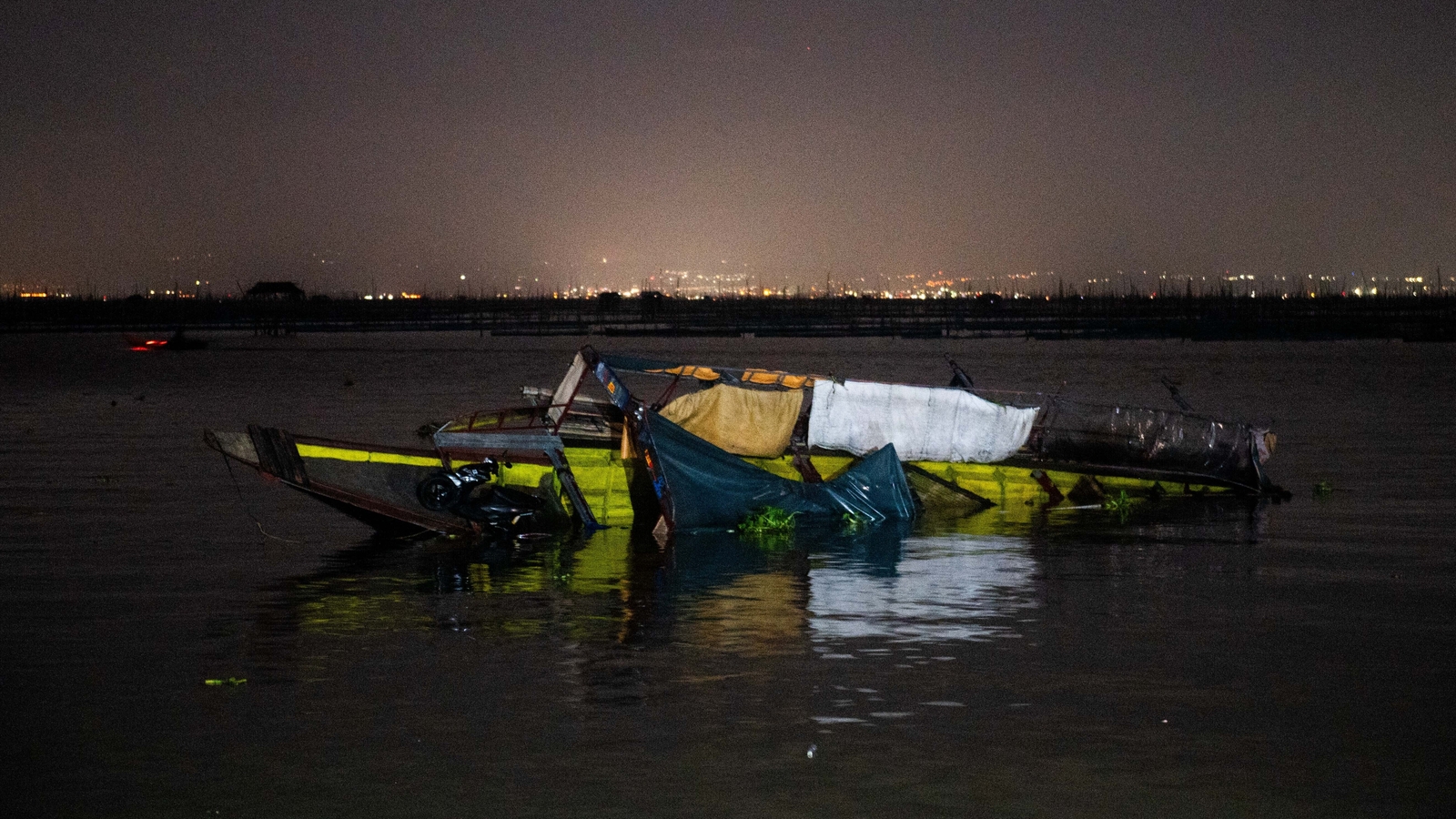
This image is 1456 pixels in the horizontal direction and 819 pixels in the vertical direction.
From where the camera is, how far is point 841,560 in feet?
49.7

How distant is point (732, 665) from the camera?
10.4 meters

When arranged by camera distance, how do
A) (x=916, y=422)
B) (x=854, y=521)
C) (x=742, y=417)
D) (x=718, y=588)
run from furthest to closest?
1. (x=916, y=422)
2. (x=742, y=417)
3. (x=854, y=521)
4. (x=718, y=588)

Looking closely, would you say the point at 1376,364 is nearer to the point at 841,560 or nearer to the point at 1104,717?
the point at 841,560

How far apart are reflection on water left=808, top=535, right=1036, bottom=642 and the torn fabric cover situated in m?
1.51

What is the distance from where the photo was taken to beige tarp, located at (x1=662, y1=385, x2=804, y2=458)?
1795 centimetres

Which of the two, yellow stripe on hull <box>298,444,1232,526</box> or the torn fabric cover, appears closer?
the torn fabric cover

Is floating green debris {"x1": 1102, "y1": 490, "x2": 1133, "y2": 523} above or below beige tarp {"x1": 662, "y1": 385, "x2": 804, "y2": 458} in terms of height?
below

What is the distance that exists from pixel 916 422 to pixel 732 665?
8833mm

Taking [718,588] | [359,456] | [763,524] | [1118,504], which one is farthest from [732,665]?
[1118,504]

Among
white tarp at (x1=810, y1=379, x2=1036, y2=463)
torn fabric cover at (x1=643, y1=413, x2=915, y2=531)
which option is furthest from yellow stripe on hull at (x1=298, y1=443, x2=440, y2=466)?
white tarp at (x1=810, y1=379, x2=1036, y2=463)

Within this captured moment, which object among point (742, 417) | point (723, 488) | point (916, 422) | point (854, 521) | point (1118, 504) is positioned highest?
point (742, 417)

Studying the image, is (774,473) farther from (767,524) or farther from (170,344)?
(170,344)

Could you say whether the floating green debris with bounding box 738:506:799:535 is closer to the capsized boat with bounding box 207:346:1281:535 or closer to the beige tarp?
the capsized boat with bounding box 207:346:1281:535

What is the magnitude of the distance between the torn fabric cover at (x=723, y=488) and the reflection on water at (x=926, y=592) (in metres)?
1.51
